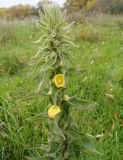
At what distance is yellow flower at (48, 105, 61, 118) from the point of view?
1.93 m

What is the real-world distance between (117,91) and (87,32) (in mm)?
4950

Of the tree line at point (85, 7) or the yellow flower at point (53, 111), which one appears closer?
the yellow flower at point (53, 111)

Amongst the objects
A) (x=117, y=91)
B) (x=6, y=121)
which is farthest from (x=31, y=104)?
(x=117, y=91)

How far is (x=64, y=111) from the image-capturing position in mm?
2027

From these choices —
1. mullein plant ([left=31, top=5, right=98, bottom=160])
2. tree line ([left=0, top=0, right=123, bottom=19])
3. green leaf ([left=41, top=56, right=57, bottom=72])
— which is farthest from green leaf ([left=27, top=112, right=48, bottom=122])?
tree line ([left=0, top=0, right=123, bottom=19])

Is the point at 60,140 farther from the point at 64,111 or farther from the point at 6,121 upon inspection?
the point at 6,121

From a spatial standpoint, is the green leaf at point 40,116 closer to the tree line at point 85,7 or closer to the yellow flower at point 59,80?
the yellow flower at point 59,80

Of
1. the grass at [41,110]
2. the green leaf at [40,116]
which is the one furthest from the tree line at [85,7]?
the green leaf at [40,116]

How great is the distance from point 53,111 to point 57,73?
184 mm

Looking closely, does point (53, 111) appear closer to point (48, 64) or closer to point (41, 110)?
point (48, 64)

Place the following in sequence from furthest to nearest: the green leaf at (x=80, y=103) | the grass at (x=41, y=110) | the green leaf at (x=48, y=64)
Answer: the grass at (x=41, y=110)
the green leaf at (x=80, y=103)
the green leaf at (x=48, y=64)

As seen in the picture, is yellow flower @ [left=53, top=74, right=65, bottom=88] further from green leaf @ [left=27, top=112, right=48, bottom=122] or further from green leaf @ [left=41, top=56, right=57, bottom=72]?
green leaf @ [left=27, top=112, right=48, bottom=122]

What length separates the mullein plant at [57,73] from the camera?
6.12 feet

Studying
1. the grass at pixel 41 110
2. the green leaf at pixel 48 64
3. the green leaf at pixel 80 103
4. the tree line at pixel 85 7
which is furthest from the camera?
the tree line at pixel 85 7
